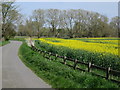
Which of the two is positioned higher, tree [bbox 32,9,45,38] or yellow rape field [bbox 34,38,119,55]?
tree [bbox 32,9,45,38]

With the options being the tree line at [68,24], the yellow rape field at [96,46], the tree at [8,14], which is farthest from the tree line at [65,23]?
the yellow rape field at [96,46]

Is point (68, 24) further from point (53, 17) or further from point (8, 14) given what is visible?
point (8, 14)

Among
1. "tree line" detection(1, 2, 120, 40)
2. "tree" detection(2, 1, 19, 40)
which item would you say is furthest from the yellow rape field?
"tree line" detection(1, 2, 120, 40)

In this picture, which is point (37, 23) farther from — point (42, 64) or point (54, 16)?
point (42, 64)

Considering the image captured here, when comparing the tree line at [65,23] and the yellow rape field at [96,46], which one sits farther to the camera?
the tree line at [65,23]

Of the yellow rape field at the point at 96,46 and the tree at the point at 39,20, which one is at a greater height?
the tree at the point at 39,20

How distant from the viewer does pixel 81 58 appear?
61.7 ft

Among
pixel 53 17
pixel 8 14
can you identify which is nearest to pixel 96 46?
pixel 8 14

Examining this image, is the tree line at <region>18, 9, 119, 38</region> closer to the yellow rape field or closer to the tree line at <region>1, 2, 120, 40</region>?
the tree line at <region>1, 2, 120, 40</region>

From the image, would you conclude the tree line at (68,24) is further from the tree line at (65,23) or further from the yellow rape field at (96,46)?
the yellow rape field at (96,46)

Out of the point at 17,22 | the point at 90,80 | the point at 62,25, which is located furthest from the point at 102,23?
the point at 90,80

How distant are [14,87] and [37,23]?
8863 cm

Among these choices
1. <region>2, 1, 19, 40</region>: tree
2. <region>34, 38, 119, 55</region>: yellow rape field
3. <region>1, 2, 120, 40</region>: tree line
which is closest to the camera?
<region>34, 38, 119, 55</region>: yellow rape field

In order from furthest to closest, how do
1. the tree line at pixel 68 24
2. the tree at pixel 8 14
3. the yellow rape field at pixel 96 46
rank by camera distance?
the tree line at pixel 68 24, the tree at pixel 8 14, the yellow rape field at pixel 96 46
